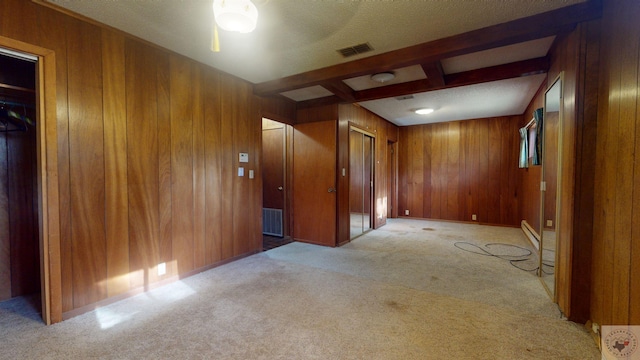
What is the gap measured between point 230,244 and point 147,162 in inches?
60.3

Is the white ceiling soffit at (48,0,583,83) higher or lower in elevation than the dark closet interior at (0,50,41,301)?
higher

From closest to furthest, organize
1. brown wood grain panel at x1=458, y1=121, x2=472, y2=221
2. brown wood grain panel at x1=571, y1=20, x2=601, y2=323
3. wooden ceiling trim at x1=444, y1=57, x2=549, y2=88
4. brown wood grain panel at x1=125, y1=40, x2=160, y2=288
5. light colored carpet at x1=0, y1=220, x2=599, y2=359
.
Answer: light colored carpet at x1=0, y1=220, x2=599, y2=359
brown wood grain panel at x1=571, y1=20, x2=601, y2=323
brown wood grain panel at x1=125, y1=40, x2=160, y2=288
wooden ceiling trim at x1=444, y1=57, x2=549, y2=88
brown wood grain panel at x1=458, y1=121, x2=472, y2=221

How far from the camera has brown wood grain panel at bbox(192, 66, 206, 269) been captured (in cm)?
318

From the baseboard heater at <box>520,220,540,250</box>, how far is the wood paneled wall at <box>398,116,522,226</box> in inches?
21.1

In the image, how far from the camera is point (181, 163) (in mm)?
3037

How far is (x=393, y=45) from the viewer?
2.71 metres

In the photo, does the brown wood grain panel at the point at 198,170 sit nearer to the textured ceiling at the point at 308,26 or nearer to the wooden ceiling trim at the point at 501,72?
the textured ceiling at the point at 308,26

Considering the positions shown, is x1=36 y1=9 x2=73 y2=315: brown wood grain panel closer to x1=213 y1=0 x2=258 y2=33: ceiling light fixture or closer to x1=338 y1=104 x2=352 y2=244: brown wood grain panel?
x1=213 y1=0 x2=258 y2=33: ceiling light fixture

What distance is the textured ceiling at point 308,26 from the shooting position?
2.08 metres

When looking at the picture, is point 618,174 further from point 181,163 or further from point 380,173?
point 380,173

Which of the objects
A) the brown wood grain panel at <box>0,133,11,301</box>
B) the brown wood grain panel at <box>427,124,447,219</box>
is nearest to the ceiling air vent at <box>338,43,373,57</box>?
the brown wood grain panel at <box>0,133,11,301</box>

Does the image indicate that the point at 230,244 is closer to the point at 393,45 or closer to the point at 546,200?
the point at 393,45

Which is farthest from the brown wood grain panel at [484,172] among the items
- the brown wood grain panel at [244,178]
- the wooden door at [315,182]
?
the brown wood grain panel at [244,178]

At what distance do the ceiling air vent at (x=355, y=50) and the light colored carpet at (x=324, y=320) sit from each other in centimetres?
259
